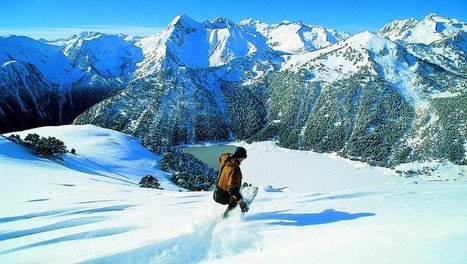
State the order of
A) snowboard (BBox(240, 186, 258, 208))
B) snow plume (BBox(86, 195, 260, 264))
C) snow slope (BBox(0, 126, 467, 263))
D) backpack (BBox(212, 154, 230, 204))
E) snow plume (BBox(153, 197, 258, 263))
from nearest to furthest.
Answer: snow slope (BBox(0, 126, 467, 263)) < snow plume (BBox(86, 195, 260, 264)) < snow plume (BBox(153, 197, 258, 263)) < backpack (BBox(212, 154, 230, 204)) < snowboard (BBox(240, 186, 258, 208))

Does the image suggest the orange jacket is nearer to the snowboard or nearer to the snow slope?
the snow slope

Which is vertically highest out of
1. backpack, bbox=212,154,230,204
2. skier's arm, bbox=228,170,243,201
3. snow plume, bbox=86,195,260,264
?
skier's arm, bbox=228,170,243,201

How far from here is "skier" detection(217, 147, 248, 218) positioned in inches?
334

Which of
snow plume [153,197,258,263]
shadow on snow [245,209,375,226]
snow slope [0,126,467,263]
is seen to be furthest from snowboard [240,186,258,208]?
snow plume [153,197,258,263]

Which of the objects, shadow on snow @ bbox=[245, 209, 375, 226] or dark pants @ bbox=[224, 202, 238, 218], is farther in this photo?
dark pants @ bbox=[224, 202, 238, 218]

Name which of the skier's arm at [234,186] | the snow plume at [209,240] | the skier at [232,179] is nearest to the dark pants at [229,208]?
the skier at [232,179]

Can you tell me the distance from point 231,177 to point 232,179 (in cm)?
7

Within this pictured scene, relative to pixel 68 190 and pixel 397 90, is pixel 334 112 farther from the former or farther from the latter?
pixel 68 190

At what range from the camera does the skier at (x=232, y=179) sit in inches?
334

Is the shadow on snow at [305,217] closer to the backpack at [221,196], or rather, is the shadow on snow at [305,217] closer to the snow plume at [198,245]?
the backpack at [221,196]

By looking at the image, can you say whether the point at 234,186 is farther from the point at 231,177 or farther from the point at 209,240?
the point at 209,240

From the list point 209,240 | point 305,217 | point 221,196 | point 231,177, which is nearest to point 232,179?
point 231,177

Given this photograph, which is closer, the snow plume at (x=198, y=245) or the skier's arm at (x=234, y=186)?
the snow plume at (x=198, y=245)

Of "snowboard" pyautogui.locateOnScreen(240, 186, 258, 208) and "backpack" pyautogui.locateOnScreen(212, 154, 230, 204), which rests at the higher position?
"backpack" pyautogui.locateOnScreen(212, 154, 230, 204)
